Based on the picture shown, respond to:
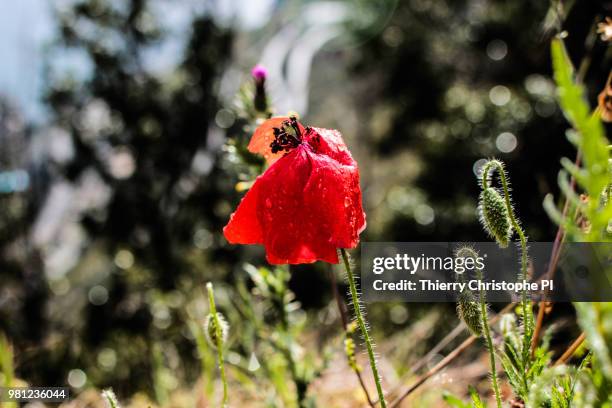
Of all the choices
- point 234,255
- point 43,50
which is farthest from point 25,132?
point 234,255

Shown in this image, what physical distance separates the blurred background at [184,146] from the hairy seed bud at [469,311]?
9.98 feet

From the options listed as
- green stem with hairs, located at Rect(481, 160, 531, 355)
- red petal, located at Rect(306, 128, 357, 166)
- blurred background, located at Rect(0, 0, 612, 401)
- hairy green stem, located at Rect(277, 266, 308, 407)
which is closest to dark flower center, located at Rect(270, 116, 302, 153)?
red petal, located at Rect(306, 128, 357, 166)

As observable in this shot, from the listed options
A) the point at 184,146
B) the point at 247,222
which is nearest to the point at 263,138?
the point at 247,222

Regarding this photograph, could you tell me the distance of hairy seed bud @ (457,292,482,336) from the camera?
59 centimetres

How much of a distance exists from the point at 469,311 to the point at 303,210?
21cm

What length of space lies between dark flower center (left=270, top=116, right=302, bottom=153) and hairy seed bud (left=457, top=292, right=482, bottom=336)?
26cm

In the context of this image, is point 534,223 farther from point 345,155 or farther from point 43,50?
point 43,50

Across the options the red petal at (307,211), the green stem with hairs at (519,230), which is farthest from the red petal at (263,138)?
the green stem with hairs at (519,230)

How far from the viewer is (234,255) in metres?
4.72

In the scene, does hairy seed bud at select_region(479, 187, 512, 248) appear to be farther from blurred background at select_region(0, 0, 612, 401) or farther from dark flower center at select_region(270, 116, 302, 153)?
blurred background at select_region(0, 0, 612, 401)

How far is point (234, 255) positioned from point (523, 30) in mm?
2911

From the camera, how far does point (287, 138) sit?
685 millimetres

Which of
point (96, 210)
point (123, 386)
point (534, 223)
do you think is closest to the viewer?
point (123, 386)

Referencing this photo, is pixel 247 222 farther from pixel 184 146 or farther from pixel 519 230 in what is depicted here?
pixel 184 146
